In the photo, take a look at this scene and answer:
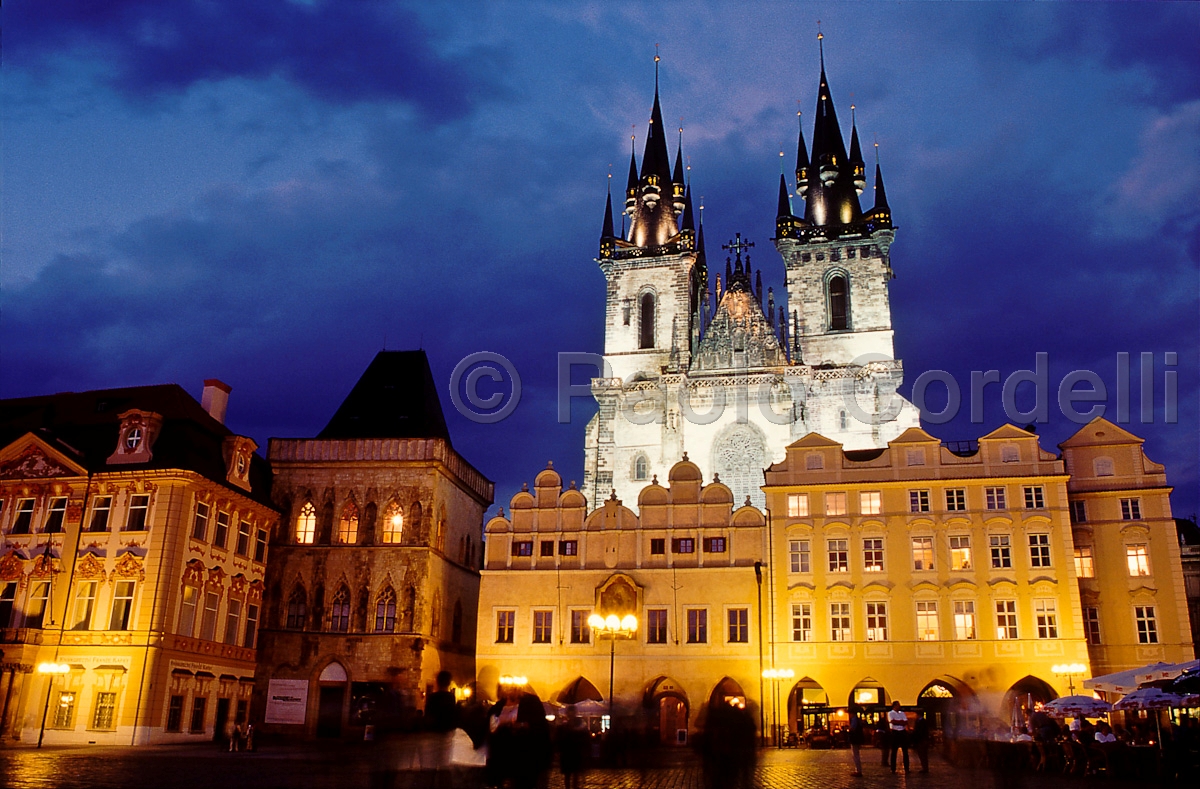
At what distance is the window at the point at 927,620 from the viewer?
3728cm

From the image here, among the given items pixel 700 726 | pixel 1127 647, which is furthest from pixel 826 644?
Result: pixel 700 726

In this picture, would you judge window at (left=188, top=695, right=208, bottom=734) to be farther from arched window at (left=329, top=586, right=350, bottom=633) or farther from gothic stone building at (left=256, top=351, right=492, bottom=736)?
arched window at (left=329, top=586, right=350, bottom=633)

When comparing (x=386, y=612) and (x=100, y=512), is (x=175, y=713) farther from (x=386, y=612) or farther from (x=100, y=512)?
(x=386, y=612)

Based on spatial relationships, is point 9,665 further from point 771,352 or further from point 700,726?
point 771,352

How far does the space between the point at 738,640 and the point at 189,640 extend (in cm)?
1893

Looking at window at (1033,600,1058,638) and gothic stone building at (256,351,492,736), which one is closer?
window at (1033,600,1058,638)

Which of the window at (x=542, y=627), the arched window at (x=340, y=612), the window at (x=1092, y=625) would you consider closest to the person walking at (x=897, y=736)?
the window at (x=1092, y=625)

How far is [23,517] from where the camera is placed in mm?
35031

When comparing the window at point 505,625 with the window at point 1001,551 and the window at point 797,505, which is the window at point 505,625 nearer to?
the window at point 797,505

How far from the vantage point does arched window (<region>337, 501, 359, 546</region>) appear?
133ft

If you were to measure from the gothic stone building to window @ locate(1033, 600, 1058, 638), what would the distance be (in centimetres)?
2227

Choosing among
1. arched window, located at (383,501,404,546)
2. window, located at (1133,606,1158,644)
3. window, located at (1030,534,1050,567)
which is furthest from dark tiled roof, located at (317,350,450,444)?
window, located at (1133,606,1158,644)

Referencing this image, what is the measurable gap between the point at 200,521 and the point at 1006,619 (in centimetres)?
2836

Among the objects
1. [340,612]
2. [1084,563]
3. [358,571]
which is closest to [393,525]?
[358,571]
